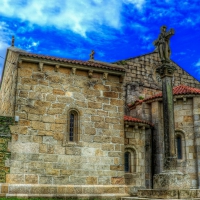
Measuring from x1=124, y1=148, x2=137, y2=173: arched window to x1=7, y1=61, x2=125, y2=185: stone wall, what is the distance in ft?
8.72

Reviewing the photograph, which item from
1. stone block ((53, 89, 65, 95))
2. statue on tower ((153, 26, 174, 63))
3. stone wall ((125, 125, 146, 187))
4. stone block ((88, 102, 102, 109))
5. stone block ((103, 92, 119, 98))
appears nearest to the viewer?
statue on tower ((153, 26, 174, 63))

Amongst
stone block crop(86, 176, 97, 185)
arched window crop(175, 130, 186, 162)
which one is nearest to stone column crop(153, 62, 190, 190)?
stone block crop(86, 176, 97, 185)

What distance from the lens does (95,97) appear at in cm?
1402

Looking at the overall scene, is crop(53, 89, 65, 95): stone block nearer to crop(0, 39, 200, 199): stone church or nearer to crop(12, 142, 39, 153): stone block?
crop(0, 39, 200, 199): stone church

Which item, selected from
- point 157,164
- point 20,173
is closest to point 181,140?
point 157,164

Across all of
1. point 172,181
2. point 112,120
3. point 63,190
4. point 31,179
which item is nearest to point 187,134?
point 112,120

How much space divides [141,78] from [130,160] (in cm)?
692

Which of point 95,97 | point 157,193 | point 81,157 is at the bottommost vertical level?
point 157,193

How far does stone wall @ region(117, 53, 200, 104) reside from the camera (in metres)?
20.9

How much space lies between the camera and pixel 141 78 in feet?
71.2

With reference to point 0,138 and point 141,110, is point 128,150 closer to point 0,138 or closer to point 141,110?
point 141,110

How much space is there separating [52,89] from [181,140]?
712cm

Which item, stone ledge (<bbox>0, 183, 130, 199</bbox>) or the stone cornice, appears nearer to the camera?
stone ledge (<bbox>0, 183, 130, 199</bbox>)

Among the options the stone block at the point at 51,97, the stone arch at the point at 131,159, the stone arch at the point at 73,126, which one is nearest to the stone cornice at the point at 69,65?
the stone block at the point at 51,97
